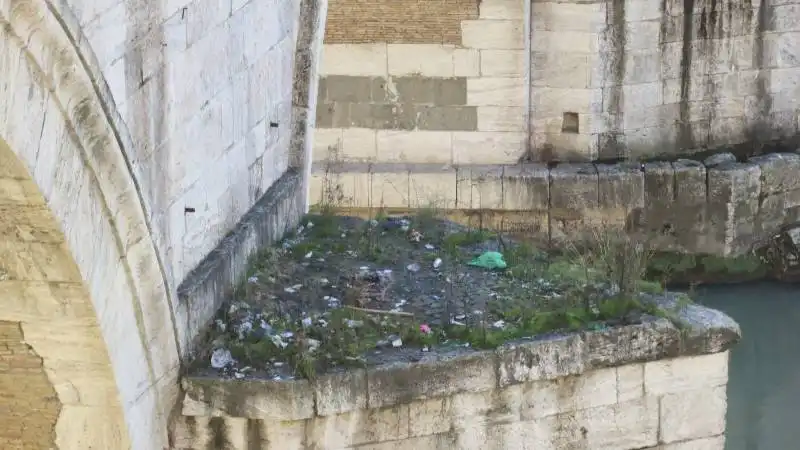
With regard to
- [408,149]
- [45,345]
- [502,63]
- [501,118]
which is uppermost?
[45,345]

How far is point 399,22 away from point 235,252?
4.88 m

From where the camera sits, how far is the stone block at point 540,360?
213 inches

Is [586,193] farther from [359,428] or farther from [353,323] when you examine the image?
[359,428]

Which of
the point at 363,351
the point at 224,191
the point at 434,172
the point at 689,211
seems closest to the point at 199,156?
the point at 224,191

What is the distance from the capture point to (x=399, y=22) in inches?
410

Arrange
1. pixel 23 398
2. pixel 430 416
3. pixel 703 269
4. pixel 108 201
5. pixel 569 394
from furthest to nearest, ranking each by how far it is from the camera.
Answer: pixel 703 269 < pixel 569 394 < pixel 430 416 < pixel 23 398 < pixel 108 201

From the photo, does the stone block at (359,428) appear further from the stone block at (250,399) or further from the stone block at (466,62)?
the stone block at (466,62)

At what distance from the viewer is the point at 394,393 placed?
17.1 feet

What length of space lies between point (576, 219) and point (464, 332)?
5.20 metres

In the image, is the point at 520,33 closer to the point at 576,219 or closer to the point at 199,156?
the point at 576,219

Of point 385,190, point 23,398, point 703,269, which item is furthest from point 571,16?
point 23,398

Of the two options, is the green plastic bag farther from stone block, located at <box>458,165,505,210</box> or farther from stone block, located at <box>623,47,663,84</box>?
stone block, located at <box>623,47,663,84</box>

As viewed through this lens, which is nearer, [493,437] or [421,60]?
[493,437]

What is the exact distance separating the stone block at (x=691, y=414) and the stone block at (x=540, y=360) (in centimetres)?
41
